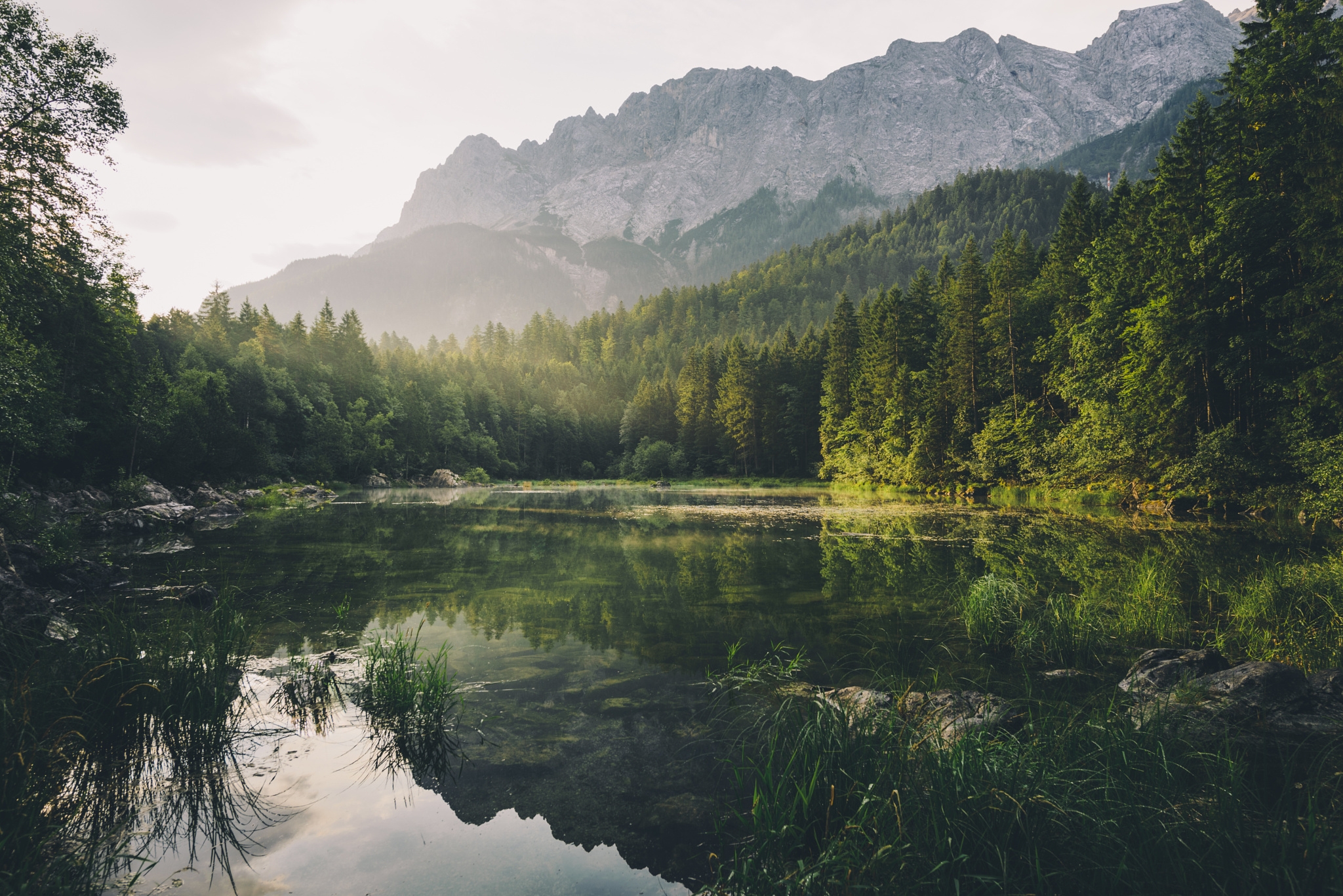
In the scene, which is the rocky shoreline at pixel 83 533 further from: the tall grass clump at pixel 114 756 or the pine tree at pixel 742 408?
the pine tree at pixel 742 408

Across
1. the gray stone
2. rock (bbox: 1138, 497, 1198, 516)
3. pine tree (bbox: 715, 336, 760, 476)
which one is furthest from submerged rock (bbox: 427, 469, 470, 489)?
rock (bbox: 1138, 497, 1198, 516)

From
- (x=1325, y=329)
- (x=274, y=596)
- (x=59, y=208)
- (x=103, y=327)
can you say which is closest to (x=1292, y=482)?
(x=1325, y=329)

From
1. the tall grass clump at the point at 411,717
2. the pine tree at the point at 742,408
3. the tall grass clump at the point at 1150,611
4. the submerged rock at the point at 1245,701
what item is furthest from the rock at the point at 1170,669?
the pine tree at the point at 742,408

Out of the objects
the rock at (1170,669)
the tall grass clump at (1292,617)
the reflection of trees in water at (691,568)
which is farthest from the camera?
the reflection of trees in water at (691,568)

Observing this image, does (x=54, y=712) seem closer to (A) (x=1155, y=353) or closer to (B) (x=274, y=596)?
(B) (x=274, y=596)

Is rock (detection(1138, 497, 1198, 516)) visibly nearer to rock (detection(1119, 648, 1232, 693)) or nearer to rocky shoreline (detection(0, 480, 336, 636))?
A: rock (detection(1119, 648, 1232, 693))

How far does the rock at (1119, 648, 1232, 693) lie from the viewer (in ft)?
22.7

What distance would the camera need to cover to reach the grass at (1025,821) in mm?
3189

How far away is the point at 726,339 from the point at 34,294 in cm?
12723

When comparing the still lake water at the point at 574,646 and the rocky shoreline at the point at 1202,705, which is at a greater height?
the rocky shoreline at the point at 1202,705

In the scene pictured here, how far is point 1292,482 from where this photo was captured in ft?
71.6

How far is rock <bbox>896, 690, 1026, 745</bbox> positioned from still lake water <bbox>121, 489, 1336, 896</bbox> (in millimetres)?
526

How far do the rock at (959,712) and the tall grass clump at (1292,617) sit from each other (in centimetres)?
498

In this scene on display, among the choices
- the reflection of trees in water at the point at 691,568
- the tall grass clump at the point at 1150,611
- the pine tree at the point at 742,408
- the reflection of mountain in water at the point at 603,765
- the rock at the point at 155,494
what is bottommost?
the reflection of trees in water at the point at 691,568
